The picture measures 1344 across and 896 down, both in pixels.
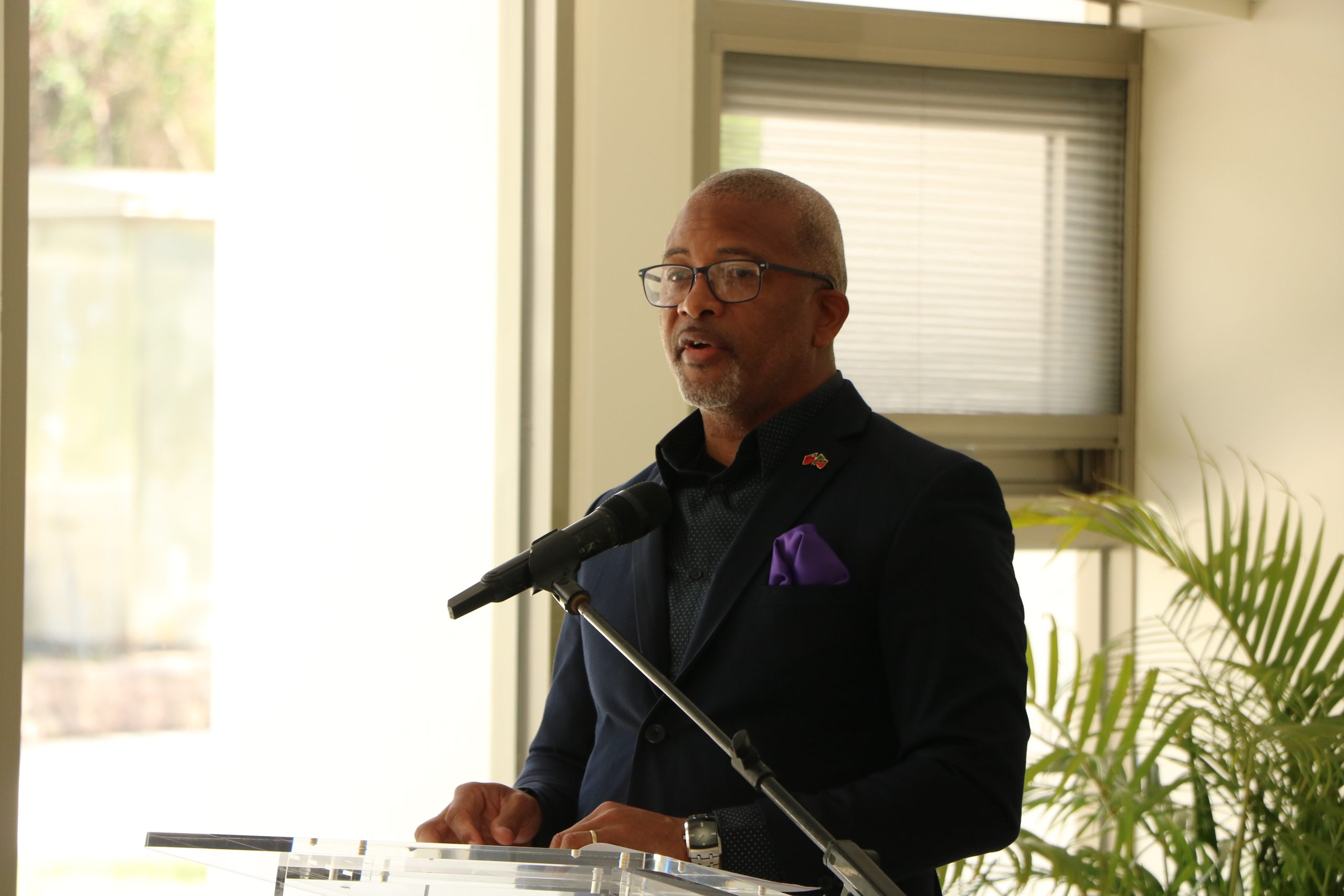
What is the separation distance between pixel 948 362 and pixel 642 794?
6.29ft

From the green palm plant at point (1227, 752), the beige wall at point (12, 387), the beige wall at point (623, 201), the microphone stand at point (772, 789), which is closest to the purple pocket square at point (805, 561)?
the microphone stand at point (772, 789)

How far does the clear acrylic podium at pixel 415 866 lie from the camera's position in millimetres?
923

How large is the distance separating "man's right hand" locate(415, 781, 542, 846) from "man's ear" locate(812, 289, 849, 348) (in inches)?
25.2

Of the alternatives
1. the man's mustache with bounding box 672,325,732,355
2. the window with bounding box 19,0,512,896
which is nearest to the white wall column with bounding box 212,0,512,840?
the window with bounding box 19,0,512,896

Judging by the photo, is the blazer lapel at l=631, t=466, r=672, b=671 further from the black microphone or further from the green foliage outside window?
the green foliage outside window

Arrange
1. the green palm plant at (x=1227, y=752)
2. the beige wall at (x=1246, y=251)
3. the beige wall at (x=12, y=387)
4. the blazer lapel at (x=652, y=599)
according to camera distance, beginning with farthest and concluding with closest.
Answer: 1. the beige wall at (x=1246, y=251)
2. the green palm plant at (x=1227, y=752)
3. the beige wall at (x=12, y=387)
4. the blazer lapel at (x=652, y=599)

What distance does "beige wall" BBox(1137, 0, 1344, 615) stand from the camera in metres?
2.75

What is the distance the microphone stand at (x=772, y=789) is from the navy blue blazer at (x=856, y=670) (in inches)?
11.7

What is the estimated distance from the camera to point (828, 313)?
155 centimetres

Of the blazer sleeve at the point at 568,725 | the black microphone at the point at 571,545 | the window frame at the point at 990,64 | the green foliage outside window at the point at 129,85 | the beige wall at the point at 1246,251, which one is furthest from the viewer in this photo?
the green foliage outside window at the point at 129,85

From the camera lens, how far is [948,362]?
122 inches

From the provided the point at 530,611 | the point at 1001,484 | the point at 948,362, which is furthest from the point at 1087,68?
the point at 530,611

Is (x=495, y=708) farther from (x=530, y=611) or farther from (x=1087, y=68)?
(x=1087, y=68)

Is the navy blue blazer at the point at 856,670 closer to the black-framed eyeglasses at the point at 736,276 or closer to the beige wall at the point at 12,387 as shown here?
the black-framed eyeglasses at the point at 736,276
